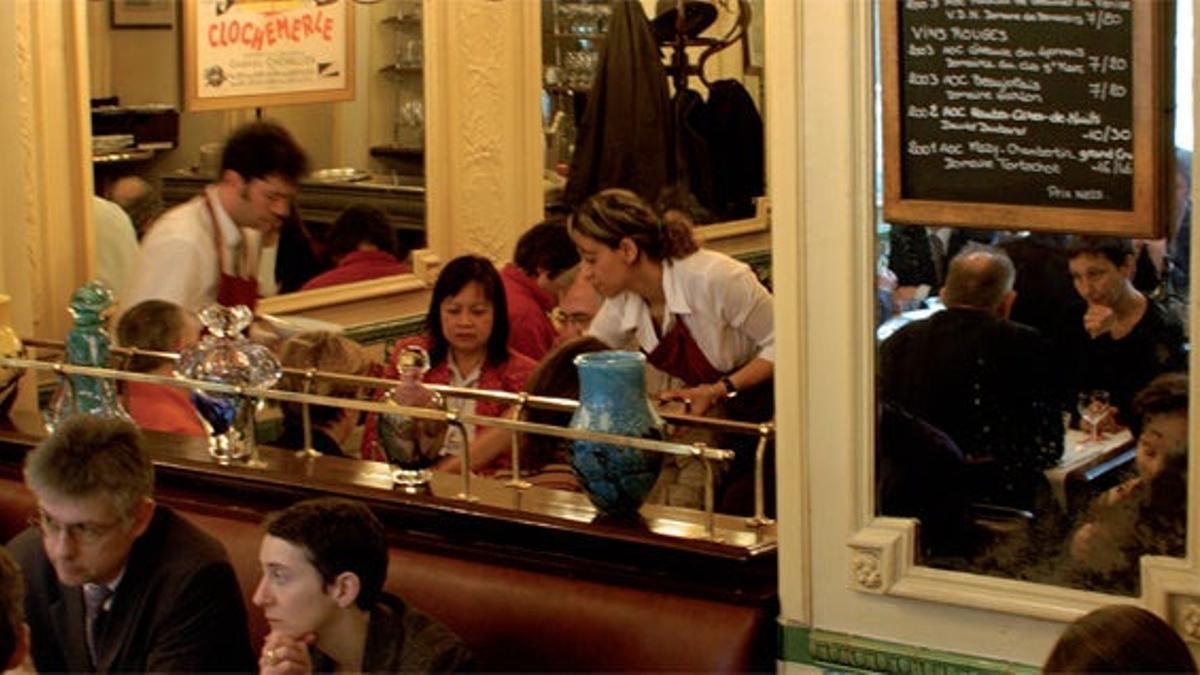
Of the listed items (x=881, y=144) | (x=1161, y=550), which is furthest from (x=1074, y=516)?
(x=881, y=144)

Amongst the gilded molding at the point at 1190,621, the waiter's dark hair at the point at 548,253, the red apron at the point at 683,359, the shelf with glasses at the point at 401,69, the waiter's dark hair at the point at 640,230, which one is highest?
the shelf with glasses at the point at 401,69

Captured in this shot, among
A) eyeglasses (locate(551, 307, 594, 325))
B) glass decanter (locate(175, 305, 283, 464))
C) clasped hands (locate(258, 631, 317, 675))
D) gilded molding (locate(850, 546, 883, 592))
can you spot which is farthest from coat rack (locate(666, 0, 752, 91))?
clasped hands (locate(258, 631, 317, 675))

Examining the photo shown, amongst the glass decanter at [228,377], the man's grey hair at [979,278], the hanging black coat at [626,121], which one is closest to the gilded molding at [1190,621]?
the man's grey hair at [979,278]

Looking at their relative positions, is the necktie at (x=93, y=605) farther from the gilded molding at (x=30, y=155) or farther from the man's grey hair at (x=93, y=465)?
the gilded molding at (x=30, y=155)

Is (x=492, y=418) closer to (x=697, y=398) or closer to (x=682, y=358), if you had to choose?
(x=697, y=398)

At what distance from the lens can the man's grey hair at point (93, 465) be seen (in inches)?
139

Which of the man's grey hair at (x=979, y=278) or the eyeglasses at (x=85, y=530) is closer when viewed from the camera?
the man's grey hair at (x=979, y=278)

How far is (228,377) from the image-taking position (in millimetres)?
4352

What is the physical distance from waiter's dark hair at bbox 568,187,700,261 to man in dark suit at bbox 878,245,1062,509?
1.59 meters

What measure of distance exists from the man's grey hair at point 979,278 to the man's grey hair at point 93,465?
1343mm

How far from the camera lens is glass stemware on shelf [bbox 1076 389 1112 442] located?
3182mm

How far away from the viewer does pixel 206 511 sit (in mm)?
4195

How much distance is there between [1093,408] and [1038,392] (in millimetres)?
95

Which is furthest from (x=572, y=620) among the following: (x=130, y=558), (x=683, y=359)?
(x=683, y=359)
